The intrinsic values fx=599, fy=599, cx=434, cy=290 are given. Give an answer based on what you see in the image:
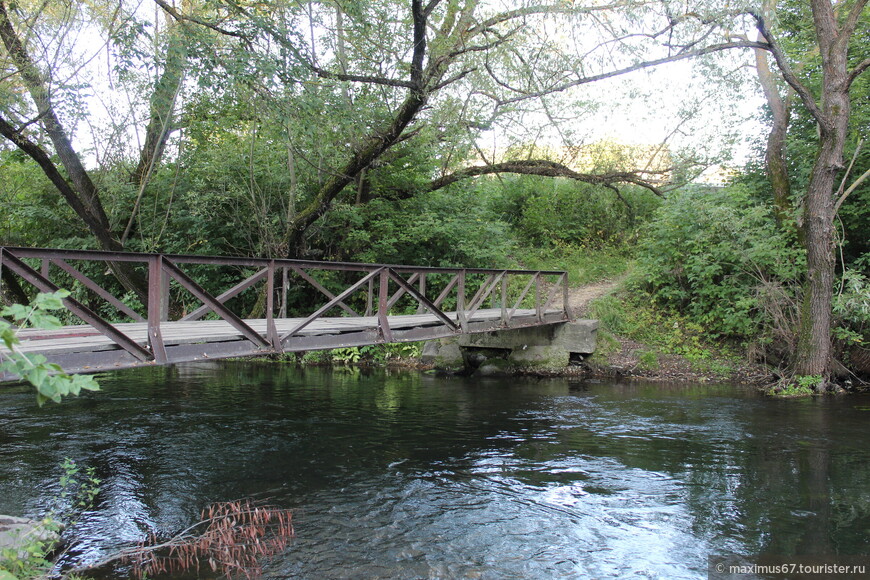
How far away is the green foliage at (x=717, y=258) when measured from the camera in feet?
42.2

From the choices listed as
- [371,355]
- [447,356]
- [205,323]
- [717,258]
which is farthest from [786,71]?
[371,355]

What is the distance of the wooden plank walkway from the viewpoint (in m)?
4.86

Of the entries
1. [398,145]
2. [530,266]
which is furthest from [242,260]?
[530,266]

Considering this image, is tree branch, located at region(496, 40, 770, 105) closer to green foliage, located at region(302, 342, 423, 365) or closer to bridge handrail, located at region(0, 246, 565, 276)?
bridge handrail, located at region(0, 246, 565, 276)

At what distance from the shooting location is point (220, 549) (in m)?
4.53

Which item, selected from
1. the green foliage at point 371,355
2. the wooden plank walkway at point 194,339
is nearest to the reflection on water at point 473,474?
the wooden plank walkway at point 194,339

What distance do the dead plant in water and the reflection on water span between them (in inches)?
7.3

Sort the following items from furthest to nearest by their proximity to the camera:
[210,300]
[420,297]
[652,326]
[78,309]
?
[652,326] < [420,297] < [210,300] < [78,309]

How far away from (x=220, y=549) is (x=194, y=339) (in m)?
2.03

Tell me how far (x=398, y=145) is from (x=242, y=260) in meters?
11.2

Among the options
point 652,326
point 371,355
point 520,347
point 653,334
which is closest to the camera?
point 520,347

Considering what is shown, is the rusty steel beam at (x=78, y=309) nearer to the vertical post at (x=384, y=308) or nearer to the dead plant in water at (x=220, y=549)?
the dead plant in water at (x=220, y=549)

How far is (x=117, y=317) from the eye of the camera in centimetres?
1862

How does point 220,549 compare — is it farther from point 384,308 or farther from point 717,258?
point 717,258
